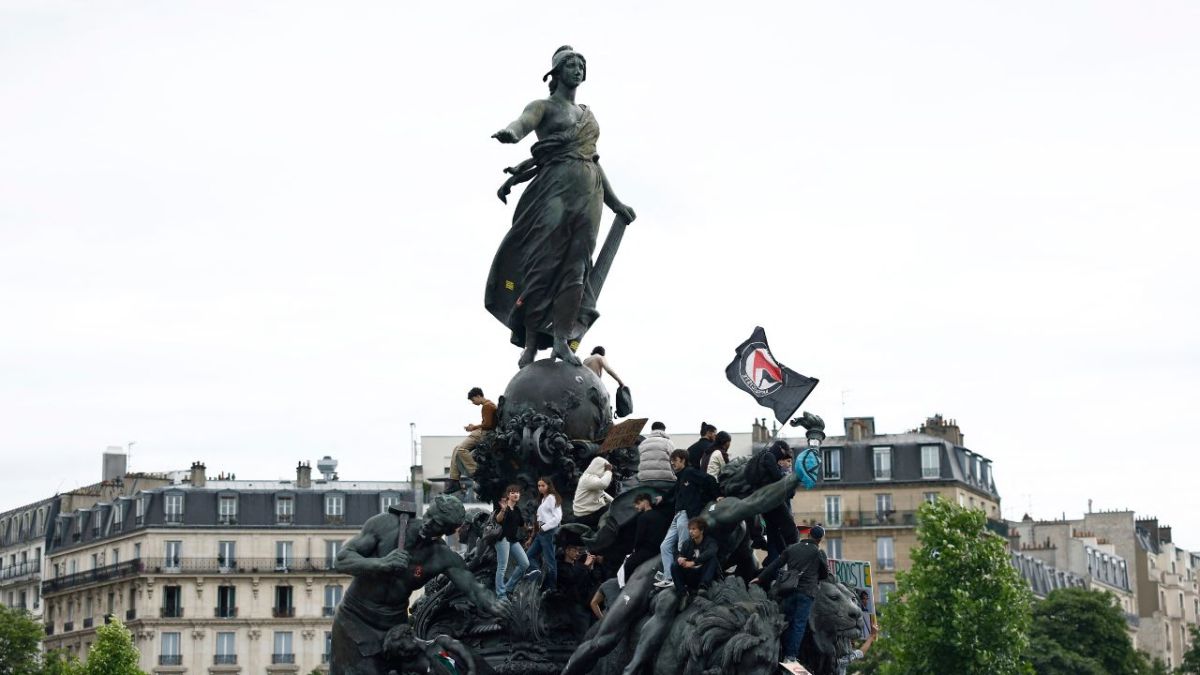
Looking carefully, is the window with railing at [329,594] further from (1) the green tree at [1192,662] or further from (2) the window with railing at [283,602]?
(1) the green tree at [1192,662]

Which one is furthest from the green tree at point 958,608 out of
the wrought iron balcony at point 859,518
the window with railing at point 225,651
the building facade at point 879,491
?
the window with railing at point 225,651

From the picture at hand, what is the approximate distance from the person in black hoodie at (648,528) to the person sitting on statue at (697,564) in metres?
0.94

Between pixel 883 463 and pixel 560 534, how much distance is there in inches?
3817

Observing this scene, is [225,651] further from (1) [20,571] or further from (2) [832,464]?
(2) [832,464]

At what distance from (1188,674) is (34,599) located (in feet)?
218

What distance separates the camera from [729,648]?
24328 millimetres

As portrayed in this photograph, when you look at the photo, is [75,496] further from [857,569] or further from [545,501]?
[545,501]

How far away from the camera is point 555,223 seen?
2933cm

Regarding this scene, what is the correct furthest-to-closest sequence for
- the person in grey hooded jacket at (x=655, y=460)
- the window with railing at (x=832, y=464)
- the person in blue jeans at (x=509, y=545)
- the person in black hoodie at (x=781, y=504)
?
the window with railing at (x=832, y=464), the person in blue jeans at (x=509, y=545), the person in grey hooded jacket at (x=655, y=460), the person in black hoodie at (x=781, y=504)

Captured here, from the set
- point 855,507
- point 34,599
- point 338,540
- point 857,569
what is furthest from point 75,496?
point 857,569

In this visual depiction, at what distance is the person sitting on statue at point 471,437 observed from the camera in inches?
1141

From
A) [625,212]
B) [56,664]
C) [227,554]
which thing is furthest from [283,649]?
[625,212]

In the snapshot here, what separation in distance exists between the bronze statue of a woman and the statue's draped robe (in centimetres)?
1

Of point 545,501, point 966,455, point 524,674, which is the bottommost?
point 524,674
